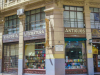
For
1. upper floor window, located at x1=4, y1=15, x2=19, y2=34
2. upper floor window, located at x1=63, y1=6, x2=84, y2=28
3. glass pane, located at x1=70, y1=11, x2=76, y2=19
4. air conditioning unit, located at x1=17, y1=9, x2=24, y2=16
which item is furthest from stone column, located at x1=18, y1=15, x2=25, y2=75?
glass pane, located at x1=70, y1=11, x2=76, y2=19

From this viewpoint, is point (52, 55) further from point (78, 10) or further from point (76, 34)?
point (78, 10)

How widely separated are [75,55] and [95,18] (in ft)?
15.1

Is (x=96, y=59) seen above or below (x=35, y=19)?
below

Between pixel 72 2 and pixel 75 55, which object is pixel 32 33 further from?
pixel 72 2

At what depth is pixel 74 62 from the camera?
1433 cm

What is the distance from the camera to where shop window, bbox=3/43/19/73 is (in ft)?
55.1

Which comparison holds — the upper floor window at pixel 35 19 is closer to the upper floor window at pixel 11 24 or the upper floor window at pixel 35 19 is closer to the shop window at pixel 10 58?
the upper floor window at pixel 11 24

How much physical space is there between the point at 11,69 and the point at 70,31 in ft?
27.7

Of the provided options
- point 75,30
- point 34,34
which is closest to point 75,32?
point 75,30

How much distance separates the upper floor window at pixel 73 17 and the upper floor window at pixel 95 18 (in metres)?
1.12

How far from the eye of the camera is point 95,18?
597 inches

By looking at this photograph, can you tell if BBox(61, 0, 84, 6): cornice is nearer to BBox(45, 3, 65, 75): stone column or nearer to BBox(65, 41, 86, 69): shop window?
BBox(45, 3, 65, 75): stone column

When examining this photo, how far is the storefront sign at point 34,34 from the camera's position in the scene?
1462cm

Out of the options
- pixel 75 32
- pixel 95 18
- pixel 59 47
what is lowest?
pixel 59 47
